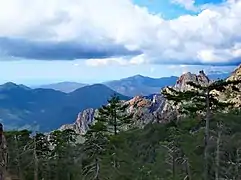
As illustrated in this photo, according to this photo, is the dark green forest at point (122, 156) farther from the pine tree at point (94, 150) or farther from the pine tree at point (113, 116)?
the pine tree at point (94, 150)

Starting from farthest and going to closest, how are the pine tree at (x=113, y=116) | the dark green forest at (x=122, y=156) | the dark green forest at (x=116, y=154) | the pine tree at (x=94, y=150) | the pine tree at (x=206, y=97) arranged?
1. the pine tree at (x=113, y=116)
2. the dark green forest at (x=122, y=156)
3. the dark green forest at (x=116, y=154)
4. the pine tree at (x=206, y=97)
5. the pine tree at (x=94, y=150)

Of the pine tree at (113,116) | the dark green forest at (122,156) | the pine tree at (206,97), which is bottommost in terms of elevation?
the dark green forest at (122,156)

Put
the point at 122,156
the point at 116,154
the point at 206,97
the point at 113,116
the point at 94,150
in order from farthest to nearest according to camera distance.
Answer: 1. the point at 113,116
2. the point at 122,156
3. the point at 116,154
4. the point at 94,150
5. the point at 206,97

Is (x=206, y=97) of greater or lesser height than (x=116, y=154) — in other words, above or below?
above

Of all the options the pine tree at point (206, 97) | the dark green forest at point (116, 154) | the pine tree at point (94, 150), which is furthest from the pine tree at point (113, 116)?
the pine tree at point (206, 97)

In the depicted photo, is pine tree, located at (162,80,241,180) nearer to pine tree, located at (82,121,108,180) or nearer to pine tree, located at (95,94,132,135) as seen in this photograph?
pine tree, located at (82,121,108,180)

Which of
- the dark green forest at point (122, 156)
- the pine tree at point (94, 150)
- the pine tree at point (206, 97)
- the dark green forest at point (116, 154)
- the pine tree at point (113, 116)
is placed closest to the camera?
the pine tree at point (94, 150)

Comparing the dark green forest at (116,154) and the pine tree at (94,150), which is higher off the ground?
the pine tree at (94,150)

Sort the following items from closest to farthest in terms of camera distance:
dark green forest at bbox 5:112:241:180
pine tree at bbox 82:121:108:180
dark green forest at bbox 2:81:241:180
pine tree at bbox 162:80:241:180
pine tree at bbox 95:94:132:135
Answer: pine tree at bbox 82:121:108:180, pine tree at bbox 162:80:241:180, dark green forest at bbox 2:81:241:180, dark green forest at bbox 5:112:241:180, pine tree at bbox 95:94:132:135

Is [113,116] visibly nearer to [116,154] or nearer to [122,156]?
[122,156]

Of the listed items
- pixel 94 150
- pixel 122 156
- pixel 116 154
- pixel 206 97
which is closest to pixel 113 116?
pixel 122 156

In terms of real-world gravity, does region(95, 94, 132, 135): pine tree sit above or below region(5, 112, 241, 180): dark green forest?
above

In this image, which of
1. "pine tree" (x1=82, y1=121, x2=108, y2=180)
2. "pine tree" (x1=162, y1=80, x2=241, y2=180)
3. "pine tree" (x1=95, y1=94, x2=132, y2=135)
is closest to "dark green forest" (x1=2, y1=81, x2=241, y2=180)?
"pine tree" (x1=95, y1=94, x2=132, y2=135)

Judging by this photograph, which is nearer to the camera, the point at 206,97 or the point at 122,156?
the point at 206,97
